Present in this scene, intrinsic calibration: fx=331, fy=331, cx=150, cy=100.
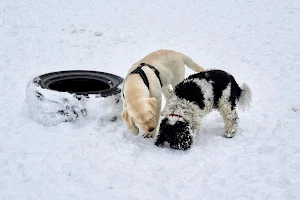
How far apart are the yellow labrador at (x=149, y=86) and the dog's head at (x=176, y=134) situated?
0.55 feet

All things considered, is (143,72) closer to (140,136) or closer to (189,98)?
(189,98)

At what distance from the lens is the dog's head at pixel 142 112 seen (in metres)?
4.41

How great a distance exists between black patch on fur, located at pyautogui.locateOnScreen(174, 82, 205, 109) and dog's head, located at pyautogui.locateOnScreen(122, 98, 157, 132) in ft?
2.21

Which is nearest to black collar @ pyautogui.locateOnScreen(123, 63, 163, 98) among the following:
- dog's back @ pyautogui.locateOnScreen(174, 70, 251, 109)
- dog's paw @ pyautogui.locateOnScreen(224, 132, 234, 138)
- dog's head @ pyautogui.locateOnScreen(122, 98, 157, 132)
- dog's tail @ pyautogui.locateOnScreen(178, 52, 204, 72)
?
dog's back @ pyautogui.locateOnScreen(174, 70, 251, 109)

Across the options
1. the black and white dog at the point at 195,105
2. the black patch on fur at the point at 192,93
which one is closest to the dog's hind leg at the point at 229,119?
the black and white dog at the point at 195,105

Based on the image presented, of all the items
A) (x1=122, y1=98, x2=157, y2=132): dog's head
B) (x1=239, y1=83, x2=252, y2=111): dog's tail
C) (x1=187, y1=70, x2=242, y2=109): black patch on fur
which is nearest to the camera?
(x1=122, y1=98, x2=157, y2=132): dog's head

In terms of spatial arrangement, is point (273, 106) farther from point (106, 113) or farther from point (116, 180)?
point (116, 180)

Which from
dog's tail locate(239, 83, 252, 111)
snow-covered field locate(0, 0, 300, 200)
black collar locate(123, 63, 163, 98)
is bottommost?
snow-covered field locate(0, 0, 300, 200)

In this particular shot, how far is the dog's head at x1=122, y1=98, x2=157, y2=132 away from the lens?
4.41 metres

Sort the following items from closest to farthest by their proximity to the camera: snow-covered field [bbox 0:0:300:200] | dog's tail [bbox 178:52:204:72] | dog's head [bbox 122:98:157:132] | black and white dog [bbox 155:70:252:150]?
snow-covered field [bbox 0:0:300:200] → dog's head [bbox 122:98:157:132] → black and white dog [bbox 155:70:252:150] → dog's tail [bbox 178:52:204:72]

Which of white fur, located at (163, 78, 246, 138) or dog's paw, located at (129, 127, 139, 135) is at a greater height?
white fur, located at (163, 78, 246, 138)

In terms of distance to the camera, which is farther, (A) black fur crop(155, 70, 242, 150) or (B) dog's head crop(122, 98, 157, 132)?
(A) black fur crop(155, 70, 242, 150)

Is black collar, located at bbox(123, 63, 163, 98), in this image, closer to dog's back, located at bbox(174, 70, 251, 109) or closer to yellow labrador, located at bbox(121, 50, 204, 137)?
yellow labrador, located at bbox(121, 50, 204, 137)

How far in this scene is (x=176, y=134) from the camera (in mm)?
4754
